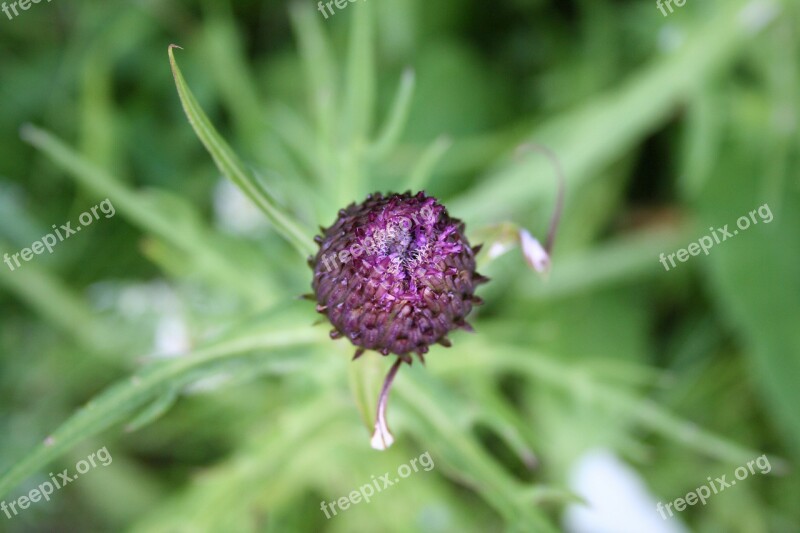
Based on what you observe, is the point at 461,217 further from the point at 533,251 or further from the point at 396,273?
A: the point at 396,273

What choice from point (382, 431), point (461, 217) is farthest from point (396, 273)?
point (461, 217)

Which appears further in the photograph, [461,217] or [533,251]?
[461,217]

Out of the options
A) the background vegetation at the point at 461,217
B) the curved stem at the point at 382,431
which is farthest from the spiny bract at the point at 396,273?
the background vegetation at the point at 461,217

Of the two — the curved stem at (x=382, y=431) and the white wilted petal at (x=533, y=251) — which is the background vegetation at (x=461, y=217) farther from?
the curved stem at (x=382, y=431)

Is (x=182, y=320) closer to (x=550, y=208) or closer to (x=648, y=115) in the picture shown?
(x=550, y=208)

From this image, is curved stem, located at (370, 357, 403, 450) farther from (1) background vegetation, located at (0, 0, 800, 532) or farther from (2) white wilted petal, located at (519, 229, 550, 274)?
(1) background vegetation, located at (0, 0, 800, 532)

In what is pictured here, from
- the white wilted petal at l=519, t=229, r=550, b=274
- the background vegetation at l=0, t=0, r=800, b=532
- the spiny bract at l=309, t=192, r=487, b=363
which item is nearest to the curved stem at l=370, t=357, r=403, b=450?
the spiny bract at l=309, t=192, r=487, b=363

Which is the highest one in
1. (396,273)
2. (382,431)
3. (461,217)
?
(461,217)
